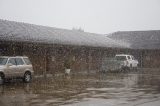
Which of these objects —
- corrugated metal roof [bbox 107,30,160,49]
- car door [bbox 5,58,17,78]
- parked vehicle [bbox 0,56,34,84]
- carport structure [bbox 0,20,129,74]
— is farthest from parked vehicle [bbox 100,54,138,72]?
corrugated metal roof [bbox 107,30,160,49]

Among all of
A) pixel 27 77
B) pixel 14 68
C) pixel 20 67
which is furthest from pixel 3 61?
pixel 27 77

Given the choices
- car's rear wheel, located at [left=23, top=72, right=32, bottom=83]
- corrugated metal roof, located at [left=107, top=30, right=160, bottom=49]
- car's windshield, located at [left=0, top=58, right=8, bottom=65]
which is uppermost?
corrugated metal roof, located at [left=107, top=30, right=160, bottom=49]

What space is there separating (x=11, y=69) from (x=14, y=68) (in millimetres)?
289

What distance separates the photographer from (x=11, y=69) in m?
21.2

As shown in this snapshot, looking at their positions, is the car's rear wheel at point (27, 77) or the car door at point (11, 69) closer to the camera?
the car door at point (11, 69)

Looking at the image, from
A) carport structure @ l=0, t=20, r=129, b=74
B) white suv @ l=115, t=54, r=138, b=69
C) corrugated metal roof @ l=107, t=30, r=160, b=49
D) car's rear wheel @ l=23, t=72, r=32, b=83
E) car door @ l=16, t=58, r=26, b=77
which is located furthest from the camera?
corrugated metal roof @ l=107, t=30, r=160, b=49

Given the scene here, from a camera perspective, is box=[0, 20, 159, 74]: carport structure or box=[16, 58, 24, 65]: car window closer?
box=[16, 58, 24, 65]: car window

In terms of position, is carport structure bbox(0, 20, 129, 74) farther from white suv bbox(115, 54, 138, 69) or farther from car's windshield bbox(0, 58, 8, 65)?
car's windshield bbox(0, 58, 8, 65)

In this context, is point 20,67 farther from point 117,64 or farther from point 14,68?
A: point 117,64

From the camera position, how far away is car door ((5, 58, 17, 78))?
68.6 ft

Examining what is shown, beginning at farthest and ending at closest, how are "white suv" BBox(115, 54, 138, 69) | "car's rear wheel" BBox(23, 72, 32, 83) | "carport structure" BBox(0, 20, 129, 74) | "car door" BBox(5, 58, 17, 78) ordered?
"white suv" BBox(115, 54, 138, 69), "carport structure" BBox(0, 20, 129, 74), "car's rear wheel" BBox(23, 72, 32, 83), "car door" BBox(5, 58, 17, 78)

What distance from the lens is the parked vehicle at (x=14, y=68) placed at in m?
20.8


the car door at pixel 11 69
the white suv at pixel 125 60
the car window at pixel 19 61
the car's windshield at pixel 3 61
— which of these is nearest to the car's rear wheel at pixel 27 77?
the car window at pixel 19 61

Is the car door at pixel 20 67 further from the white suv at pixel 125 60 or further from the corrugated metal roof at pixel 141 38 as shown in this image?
the corrugated metal roof at pixel 141 38
